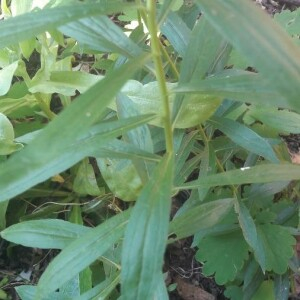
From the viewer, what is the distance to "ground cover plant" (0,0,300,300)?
609mm

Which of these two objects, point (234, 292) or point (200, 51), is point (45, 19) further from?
point (234, 292)

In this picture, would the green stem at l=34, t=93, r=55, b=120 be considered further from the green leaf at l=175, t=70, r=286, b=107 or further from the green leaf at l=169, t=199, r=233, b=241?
the green leaf at l=175, t=70, r=286, b=107

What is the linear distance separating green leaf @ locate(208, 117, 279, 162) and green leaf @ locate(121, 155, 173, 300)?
44 centimetres

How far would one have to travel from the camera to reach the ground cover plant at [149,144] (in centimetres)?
61

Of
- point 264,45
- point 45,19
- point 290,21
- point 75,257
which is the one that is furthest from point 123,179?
point 264,45

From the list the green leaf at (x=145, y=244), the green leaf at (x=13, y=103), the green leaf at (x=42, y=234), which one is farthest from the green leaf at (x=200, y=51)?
the green leaf at (x=13, y=103)

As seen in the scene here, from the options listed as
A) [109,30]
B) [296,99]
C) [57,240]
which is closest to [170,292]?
[57,240]

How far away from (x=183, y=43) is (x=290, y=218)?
554 mm

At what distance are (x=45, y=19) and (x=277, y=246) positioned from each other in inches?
35.1

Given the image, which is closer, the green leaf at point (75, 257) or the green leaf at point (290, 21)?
the green leaf at point (75, 257)

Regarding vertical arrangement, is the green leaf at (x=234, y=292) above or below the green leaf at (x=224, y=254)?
below

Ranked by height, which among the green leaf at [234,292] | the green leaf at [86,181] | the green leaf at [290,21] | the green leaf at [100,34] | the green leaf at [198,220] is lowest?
the green leaf at [234,292]

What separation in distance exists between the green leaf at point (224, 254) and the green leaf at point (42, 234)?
417 mm

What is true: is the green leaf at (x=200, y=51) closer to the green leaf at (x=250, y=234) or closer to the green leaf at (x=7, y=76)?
the green leaf at (x=250, y=234)
